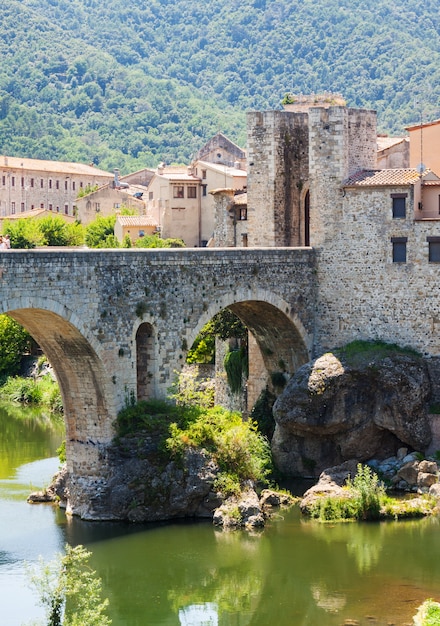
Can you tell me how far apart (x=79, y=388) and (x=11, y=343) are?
86.1ft

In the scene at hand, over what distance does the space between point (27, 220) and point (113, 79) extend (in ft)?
214

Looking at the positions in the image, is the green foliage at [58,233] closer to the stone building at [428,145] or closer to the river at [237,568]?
the stone building at [428,145]

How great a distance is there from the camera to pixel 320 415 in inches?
1410

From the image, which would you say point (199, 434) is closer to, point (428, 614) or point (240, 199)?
point (428, 614)

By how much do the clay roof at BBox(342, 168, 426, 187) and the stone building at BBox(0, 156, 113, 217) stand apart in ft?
193

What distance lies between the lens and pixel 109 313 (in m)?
32.4

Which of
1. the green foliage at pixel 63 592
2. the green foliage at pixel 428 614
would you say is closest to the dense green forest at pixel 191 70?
the green foliage at pixel 428 614

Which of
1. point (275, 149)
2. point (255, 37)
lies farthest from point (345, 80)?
point (275, 149)

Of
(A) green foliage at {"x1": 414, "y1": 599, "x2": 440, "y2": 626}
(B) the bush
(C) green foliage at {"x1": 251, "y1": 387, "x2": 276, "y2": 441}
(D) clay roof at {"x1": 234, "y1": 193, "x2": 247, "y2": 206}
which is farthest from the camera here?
(B) the bush

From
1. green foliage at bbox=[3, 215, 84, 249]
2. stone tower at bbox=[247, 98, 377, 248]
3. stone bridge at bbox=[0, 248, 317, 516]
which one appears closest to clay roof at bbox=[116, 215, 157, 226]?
green foliage at bbox=[3, 215, 84, 249]

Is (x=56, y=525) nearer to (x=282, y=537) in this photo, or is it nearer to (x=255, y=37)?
(x=282, y=537)

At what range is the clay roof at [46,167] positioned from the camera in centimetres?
9656

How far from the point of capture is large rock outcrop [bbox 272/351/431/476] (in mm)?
35750

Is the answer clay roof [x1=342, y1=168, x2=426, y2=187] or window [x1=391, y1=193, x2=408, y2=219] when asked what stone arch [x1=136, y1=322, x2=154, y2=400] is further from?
window [x1=391, y1=193, x2=408, y2=219]
